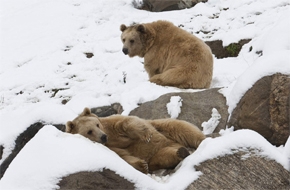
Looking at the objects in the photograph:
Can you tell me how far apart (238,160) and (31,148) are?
217 centimetres

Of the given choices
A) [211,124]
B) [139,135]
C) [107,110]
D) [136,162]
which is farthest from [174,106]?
[136,162]

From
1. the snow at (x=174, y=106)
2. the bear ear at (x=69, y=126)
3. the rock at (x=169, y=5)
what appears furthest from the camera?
the rock at (x=169, y=5)

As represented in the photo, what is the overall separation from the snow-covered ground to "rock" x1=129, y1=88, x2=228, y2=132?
0.28 m

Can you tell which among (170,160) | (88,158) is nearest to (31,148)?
(88,158)

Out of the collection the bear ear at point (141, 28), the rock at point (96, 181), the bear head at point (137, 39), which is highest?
the rock at point (96, 181)

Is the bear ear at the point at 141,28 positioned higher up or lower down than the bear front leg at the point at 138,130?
lower down

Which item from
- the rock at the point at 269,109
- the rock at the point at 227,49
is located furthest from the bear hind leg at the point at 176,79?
the rock at the point at 269,109

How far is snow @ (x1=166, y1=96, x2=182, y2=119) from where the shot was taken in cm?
829

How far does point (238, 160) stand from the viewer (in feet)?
15.6

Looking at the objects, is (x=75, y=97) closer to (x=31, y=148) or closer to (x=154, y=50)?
(x=154, y=50)

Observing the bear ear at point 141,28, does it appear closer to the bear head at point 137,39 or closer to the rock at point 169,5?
the bear head at point 137,39

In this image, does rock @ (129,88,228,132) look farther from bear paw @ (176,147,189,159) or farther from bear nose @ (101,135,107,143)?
bear paw @ (176,147,189,159)

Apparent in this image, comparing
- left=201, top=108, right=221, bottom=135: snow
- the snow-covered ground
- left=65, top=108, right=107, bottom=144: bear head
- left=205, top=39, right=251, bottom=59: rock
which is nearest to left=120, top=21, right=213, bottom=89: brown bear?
the snow-covered ground

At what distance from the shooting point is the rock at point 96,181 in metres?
4.57
